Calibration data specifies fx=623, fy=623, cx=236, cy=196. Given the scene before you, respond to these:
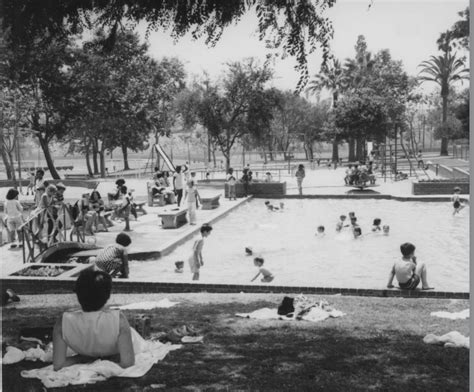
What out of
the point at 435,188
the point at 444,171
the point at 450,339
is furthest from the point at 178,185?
the point at 444,171

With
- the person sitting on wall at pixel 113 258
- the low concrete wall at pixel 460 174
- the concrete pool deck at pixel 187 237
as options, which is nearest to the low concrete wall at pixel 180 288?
the concrete pool deck at pixel 187 237

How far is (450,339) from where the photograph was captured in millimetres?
6199

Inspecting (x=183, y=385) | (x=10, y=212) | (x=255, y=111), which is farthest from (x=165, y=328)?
(x=255, y=111)

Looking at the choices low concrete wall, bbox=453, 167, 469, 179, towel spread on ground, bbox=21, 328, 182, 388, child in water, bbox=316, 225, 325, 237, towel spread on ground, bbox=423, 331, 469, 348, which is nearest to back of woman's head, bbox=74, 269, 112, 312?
towel spread on ground, bbox=21, 328, 182, 388

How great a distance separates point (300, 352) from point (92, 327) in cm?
219

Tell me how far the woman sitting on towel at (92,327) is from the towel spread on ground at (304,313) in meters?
2.79

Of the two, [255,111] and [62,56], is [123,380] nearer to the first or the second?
[62,56]

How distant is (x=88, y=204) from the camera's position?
52.9 feet

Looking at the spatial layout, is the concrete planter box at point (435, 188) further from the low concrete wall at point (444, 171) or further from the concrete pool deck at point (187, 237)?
the low concrete wall at point (444, 171)

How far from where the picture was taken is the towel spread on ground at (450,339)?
614 cm

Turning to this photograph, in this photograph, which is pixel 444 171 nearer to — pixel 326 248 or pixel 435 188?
pixel 435 188

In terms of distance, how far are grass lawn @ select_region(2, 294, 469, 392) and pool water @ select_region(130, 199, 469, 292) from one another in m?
1.92

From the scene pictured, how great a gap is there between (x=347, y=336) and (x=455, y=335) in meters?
1.10

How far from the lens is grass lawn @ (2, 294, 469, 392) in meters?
5.13
